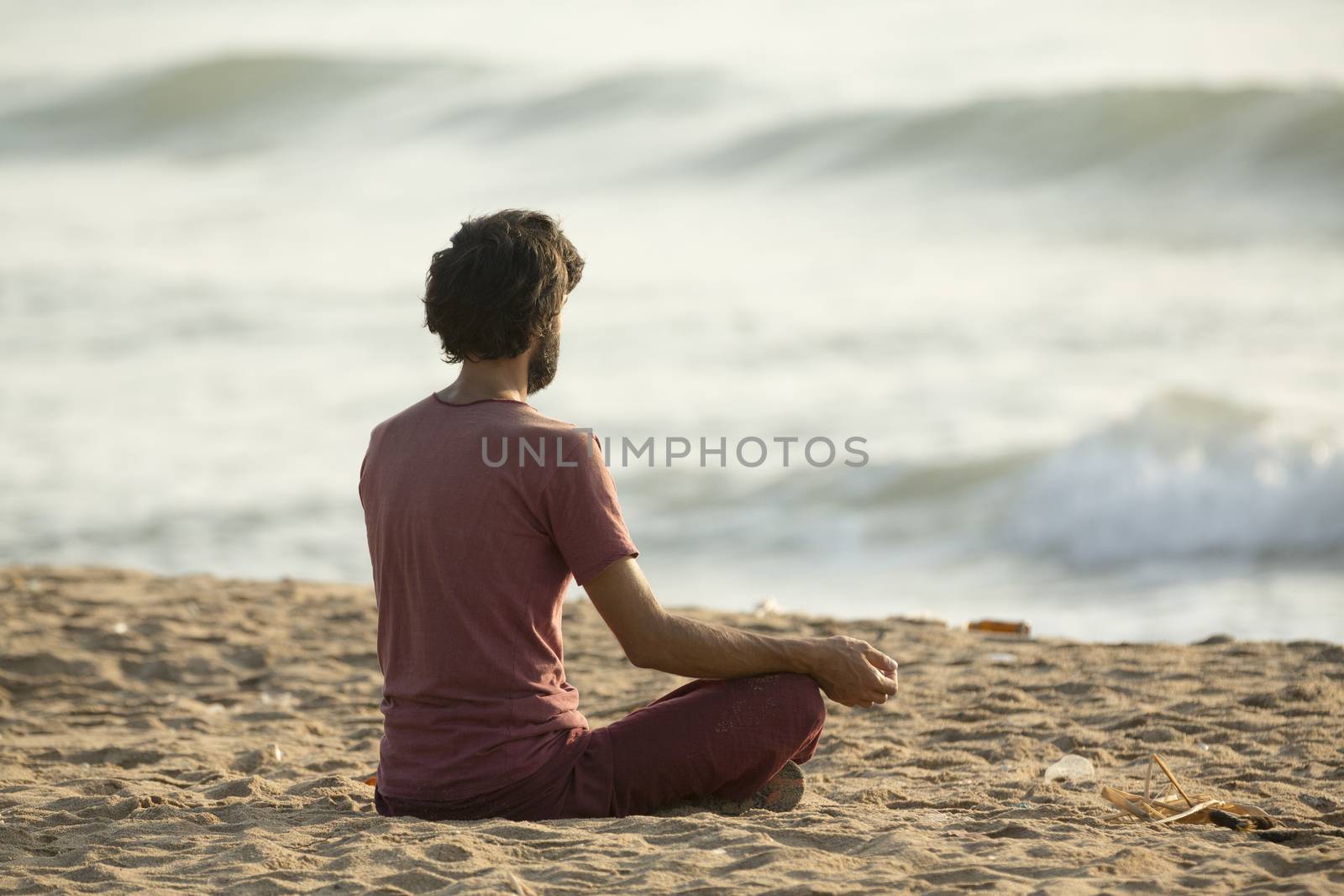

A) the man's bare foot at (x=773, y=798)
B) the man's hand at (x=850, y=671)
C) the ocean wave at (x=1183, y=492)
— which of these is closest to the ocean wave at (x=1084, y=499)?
the ocean wave at (x=1183, y=492)

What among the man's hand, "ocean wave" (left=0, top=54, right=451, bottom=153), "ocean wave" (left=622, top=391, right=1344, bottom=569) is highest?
"ocean wave" (left=0, top=54, right=451, bottom=153)

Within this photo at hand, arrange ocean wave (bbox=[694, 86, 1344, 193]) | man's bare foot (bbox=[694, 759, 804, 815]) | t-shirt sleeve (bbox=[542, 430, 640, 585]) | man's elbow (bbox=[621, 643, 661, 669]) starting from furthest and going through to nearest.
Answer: ocean wave (bbox=[694, 86, 1344, 193]) → man's bare foot (bbox=[694, 759, 804, 815]) → man's elbow (bbox=[621, 643, 661, 669]) → t-shirt sleeve (bbox=[542, 430, 640, 585])

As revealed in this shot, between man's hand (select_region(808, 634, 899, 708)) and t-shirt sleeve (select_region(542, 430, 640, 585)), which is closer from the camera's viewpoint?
t-shirt sleeve (select_region(542, 430, 640, 585))

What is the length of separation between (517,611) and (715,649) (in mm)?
412

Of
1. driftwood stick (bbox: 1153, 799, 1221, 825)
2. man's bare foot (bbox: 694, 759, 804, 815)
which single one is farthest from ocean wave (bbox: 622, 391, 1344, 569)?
man's bare foot (bbox: 694, 759, 804, 815)

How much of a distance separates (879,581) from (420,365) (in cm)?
692

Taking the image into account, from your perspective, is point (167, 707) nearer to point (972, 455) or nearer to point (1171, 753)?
point (1171, 753)

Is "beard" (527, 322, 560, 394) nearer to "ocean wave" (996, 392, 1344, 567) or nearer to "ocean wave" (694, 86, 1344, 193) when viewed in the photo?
"ocean wave" (996, 392, 1344, 567)

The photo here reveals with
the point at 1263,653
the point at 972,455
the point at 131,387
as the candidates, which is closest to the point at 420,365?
the point at 131,387

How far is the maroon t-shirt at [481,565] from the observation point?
8.88ft

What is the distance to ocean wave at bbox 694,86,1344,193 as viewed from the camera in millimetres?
17375

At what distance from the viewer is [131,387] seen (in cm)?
1307

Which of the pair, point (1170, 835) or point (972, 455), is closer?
point (1170, 835)

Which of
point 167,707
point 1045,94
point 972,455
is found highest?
point 1045,94
